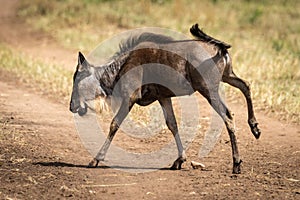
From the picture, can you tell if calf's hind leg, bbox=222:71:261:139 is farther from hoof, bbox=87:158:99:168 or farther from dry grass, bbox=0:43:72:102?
dry grass, bbox=0:43:72:102

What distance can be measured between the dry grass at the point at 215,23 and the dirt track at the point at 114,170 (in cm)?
218

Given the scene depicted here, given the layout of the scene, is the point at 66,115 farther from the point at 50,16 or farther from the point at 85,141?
the point at 50,16

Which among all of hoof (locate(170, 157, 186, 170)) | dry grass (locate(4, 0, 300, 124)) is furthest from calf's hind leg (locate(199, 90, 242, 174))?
dry grass (locate(4, 0, 300, 124))

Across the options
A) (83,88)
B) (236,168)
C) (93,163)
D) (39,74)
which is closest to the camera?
(236,168)

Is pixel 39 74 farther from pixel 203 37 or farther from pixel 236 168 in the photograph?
pixel 236 168

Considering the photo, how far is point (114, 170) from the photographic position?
292 inches

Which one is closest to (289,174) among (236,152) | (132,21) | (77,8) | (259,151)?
(236,152)

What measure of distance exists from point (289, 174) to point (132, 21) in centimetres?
1209

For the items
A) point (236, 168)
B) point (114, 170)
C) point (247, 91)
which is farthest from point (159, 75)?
A: point (236, 168)

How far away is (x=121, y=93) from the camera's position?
7609mm

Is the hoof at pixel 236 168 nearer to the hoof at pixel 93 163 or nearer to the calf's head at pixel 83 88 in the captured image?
the hoof at pixel 93 163

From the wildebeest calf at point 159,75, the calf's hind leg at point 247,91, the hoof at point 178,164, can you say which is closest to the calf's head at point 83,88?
the wildebeest calf at point 159,75

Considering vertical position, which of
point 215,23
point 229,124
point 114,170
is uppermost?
point 215,23

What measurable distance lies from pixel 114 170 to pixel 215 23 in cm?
1176
